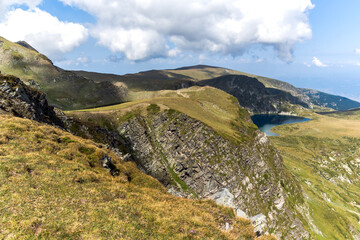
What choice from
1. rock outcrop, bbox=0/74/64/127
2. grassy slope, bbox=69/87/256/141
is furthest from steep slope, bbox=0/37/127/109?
rock outcrop, bbox=0/74/64/127

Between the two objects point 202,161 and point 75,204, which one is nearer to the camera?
point 75,204

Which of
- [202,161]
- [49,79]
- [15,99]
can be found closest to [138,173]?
[15,99]

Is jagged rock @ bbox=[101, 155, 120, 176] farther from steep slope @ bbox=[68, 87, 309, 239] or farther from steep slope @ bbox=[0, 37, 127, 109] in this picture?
steep slope @ bbox=[0, 37, 127, 109]

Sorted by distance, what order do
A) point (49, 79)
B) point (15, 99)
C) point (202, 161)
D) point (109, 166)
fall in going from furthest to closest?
1. point (49, 79)
2. point (202, 161)
3. point (15, 99)
4. point (109, 166)

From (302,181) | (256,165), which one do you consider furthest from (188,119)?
(302,181)

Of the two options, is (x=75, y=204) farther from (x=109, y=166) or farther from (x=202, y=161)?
(x=202, y=161)

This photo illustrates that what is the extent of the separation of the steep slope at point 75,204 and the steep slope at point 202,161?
2101 inches

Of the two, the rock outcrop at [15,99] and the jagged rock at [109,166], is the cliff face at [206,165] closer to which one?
the jagged rock at [109,166]

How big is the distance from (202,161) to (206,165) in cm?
272

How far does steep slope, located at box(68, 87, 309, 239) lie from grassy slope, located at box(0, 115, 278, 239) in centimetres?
5371

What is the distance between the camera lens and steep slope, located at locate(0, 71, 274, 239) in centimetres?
1463

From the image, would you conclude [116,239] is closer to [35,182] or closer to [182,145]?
[35,182]

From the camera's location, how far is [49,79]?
17788 cm

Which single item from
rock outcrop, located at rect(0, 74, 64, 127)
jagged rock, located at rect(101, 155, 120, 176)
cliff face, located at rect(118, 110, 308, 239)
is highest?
rock outcrop, located at rect(0, 74, 64, 127)
